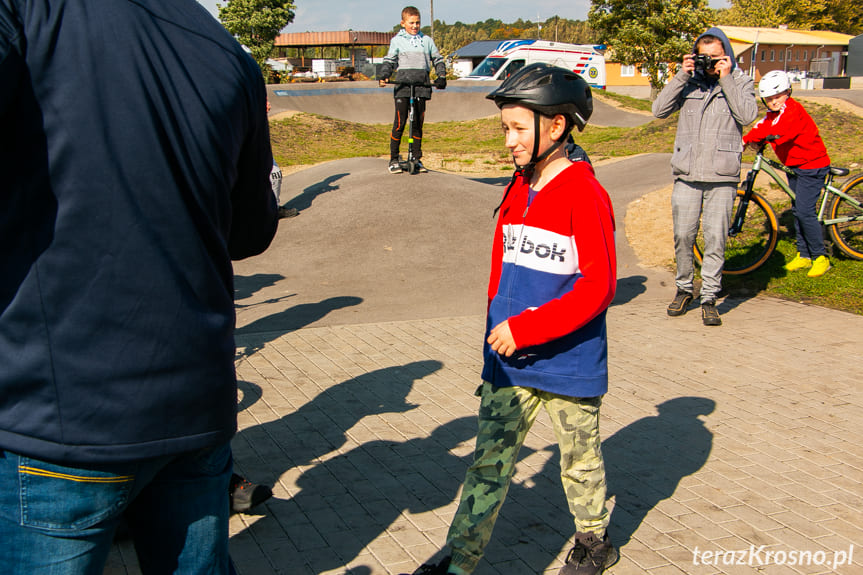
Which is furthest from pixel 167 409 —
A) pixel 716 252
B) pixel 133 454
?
pixel 716 252

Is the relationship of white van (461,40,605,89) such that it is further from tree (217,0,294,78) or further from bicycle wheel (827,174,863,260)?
bicycle wheel (827,174,863,260)

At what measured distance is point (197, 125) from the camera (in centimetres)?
155

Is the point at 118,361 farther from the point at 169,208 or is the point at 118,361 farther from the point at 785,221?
the point at 785,221

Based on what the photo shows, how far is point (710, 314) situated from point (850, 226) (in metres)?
3.12

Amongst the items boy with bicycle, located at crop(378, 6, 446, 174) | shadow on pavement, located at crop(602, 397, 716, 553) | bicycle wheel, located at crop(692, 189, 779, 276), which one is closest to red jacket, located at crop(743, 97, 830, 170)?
bicycle wheel, located at crop(692, 189, 779, 276)

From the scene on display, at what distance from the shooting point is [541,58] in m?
40.2

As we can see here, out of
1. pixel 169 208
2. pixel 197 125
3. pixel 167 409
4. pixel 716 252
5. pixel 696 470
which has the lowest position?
pixel 696 470

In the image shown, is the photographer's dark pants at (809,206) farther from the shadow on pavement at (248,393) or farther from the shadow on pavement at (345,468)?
the shadow on pavement at (248,393)

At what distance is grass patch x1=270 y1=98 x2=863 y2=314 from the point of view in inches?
314

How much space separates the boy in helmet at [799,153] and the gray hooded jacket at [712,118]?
1378 mm

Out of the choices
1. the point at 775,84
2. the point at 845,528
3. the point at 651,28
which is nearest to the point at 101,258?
the point at 845,528

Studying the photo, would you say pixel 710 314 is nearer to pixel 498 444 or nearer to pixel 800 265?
pixel 800 265

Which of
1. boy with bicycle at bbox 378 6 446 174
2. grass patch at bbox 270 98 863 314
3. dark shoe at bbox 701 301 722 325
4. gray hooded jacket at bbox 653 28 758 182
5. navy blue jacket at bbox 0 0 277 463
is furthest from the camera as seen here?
boy with bicycle at bbox 378 6 446 174

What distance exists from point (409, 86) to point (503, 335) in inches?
358
